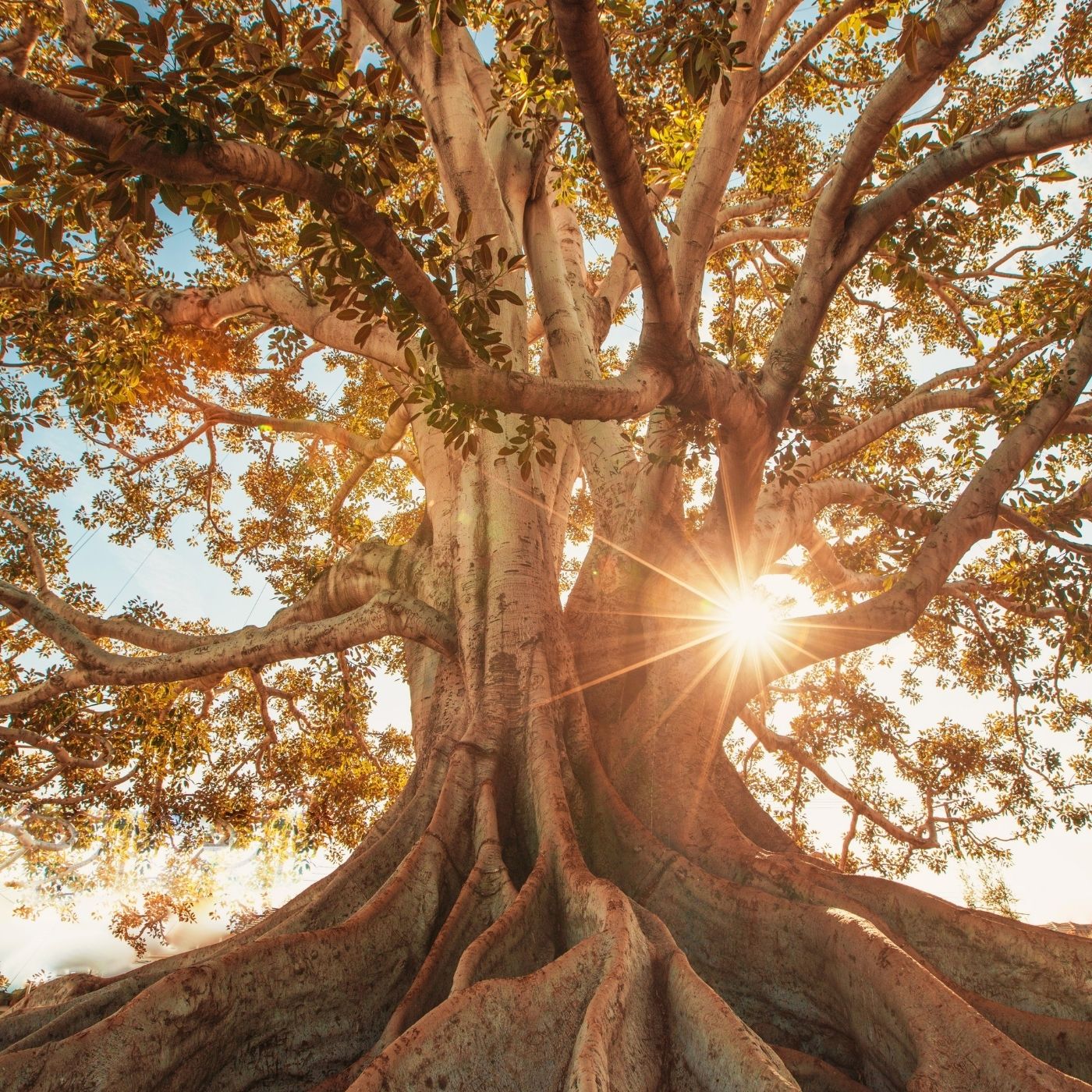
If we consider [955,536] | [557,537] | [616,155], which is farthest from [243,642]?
[955,536]

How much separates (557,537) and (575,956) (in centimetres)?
403

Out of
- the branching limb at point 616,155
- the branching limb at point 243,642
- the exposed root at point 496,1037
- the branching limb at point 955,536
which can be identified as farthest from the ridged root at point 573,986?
the branching limb at point 616,155

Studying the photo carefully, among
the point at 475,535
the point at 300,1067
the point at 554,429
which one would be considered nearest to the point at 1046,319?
the point at 554,429

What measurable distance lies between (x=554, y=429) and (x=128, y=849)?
40.5ft

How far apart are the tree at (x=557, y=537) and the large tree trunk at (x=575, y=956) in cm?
2

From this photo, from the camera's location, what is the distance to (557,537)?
604cm

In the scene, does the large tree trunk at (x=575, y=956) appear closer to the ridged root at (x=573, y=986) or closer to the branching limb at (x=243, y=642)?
the ridged root at (x=573, y=986)

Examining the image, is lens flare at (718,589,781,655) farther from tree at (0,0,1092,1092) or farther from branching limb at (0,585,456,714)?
branching limb at (0,585,456,714)

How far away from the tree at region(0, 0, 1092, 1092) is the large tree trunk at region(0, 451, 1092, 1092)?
0.05 feet

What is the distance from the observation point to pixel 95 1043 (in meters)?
1.99

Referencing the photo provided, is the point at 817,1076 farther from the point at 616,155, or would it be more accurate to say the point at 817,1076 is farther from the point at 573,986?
the point at 616,155

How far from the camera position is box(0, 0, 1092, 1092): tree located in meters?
2.12

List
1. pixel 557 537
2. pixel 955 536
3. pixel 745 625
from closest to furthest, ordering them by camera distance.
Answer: pixel 955 536 → pixel 745 625 → pixel 557 537

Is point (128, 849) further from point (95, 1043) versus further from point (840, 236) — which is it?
point (840, 236)
